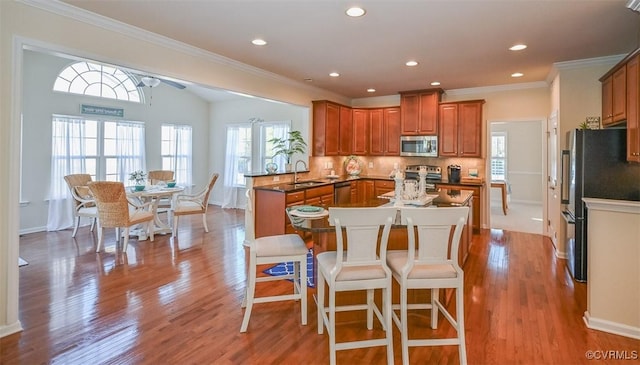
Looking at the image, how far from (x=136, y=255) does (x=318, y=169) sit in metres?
3.60

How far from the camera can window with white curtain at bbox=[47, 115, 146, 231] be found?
20.6ft

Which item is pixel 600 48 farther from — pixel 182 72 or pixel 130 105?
pixel 130 105

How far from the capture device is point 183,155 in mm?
8797

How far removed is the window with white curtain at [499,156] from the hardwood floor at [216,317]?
19.8ft

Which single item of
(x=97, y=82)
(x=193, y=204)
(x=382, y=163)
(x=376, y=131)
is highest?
(x=97, y=82)

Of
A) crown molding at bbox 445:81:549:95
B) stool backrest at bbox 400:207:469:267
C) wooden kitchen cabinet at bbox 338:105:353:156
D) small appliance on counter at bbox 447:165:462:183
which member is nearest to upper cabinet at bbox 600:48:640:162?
crown molding at bbox 445:81:549:95

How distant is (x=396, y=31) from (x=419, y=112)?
3.42 m

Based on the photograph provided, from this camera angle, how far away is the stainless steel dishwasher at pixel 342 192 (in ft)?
20.9

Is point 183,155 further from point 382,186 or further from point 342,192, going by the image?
point 382,186

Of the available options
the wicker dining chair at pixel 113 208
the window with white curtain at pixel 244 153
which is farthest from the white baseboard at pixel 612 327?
the window with white curtain at pixel 244 153

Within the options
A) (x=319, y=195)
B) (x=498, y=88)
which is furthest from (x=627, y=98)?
(x=319, y=195)

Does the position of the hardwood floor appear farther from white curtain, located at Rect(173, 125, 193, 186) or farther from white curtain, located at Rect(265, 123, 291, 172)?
white curtain, located at Rect(173, 125, 193, 186)

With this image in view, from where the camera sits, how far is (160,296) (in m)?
3.38

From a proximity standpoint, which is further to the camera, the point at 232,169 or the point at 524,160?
the point at 524,160
